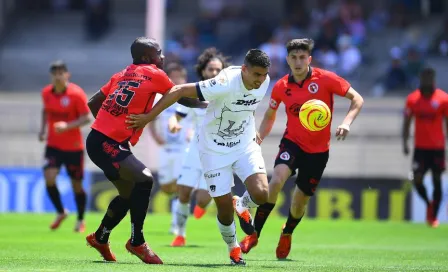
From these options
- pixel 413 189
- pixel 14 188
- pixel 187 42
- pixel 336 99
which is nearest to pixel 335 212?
pixel 413 189

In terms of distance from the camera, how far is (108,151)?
10609mm

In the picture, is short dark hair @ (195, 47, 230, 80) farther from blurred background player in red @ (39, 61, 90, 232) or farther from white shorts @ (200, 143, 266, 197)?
blurred background player in red @ (39, 61, 90, 232)

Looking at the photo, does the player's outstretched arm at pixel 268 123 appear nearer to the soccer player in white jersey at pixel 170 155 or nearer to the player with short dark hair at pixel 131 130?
the player with short dark hair at pixel 131 130

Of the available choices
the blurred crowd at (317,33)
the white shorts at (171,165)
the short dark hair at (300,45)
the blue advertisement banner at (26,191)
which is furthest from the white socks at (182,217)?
the blurred crowd at (317,33)

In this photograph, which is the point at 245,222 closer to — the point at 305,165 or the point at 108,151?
the point at 305,165

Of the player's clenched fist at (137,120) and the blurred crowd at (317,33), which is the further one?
the blurred crowd at (317,33)

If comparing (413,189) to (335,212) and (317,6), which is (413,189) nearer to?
(335,212)

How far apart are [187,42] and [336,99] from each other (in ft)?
17.9

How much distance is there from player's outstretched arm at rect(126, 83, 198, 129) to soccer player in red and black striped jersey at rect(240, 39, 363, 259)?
1.86 m

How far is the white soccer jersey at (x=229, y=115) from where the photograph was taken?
1078cm

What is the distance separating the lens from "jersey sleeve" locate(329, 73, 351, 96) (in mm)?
12195

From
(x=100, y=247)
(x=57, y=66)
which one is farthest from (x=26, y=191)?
(x=100, y=247)

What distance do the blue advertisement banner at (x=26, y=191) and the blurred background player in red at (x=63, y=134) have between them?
17.6 ft

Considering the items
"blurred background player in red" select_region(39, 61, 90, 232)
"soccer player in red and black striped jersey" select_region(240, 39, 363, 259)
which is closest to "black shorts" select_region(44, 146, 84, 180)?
"blurred background player in red" select_region(39, 61, 90, 232)
